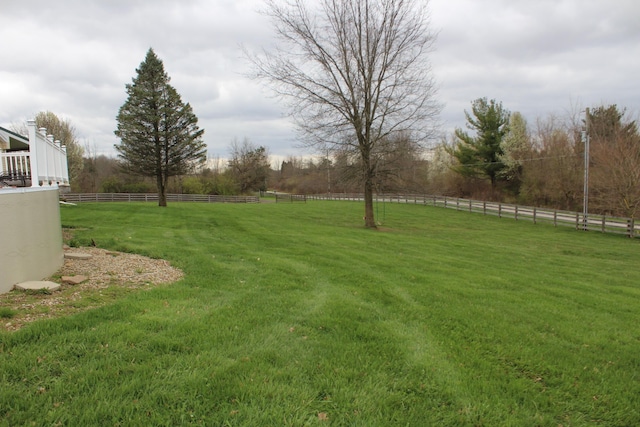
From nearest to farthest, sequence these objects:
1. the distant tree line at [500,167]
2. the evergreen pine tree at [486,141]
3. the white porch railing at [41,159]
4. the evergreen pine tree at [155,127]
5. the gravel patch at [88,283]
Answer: the gravel patch at [88,283]
the white porch railing at [41,159]
the distant tree line at [500,167]
the evergreen pine tree at [155,127]
the evergreen pine tree at [486,141]

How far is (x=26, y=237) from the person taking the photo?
501 centimetres

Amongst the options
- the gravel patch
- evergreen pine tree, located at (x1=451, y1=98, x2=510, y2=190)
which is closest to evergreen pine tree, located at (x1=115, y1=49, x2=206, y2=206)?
the gravel patch

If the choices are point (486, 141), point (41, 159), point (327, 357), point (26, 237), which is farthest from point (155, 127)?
point (486, 141)

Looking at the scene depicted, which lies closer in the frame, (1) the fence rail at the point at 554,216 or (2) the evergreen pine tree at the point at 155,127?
(1) the fence rail at the point at 554,216

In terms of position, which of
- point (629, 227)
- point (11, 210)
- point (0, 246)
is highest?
point (11, 210)

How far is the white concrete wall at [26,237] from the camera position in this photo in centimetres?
462

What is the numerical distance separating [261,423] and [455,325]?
2.74 meters

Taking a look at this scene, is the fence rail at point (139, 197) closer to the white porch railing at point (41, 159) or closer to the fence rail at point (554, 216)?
the fence rail at point (554, 216)

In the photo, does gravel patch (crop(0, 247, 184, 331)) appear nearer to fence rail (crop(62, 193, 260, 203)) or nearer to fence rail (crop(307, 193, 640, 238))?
fence rail (crop(307, 193, 640, 238))

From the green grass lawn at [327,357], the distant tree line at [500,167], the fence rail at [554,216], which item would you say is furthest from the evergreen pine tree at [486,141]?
the green grass lawn at [327,357]

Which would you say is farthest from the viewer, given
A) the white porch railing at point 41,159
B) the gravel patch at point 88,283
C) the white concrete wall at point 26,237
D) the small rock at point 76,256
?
the small rock at point 76,256

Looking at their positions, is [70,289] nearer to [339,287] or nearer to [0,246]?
[0,246]

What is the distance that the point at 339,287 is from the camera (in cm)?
593

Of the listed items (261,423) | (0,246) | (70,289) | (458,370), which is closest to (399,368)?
(458,370)
